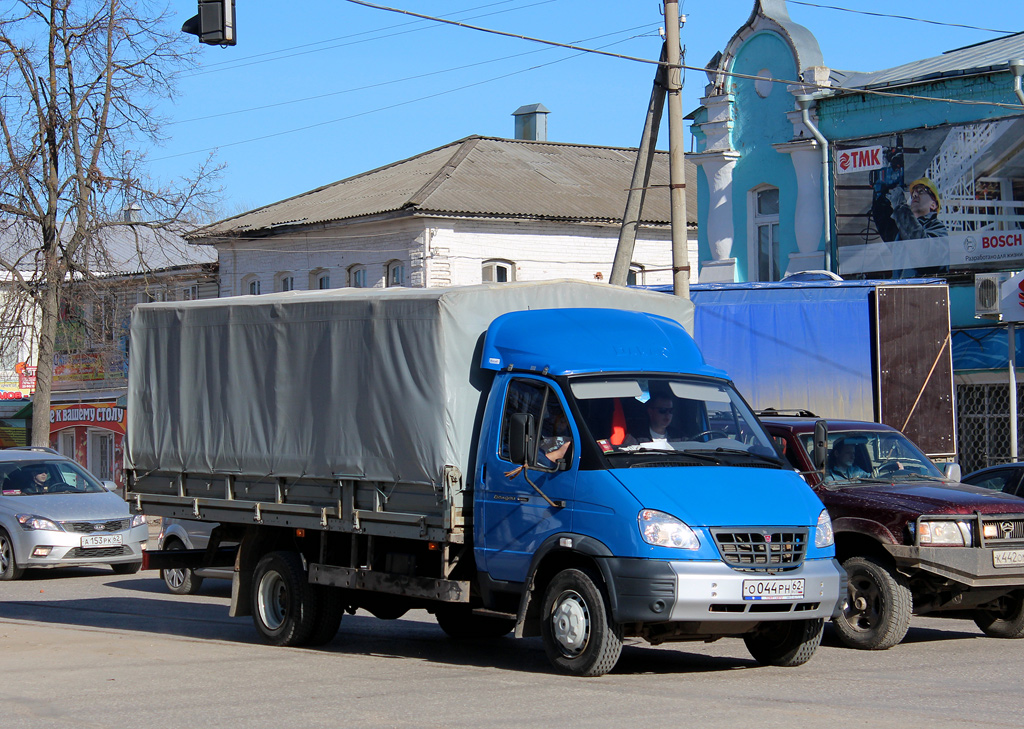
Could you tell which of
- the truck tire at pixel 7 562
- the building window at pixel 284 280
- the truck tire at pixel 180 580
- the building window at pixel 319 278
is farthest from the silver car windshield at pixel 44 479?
the building window at pixel 284 280

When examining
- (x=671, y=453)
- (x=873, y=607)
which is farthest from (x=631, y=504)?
(x=873, y=607)

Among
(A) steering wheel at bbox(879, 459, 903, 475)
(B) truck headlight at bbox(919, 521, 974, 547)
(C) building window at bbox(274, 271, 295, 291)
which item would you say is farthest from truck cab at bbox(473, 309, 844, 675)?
(C) building window at bbox(274, 271, 295, 291)

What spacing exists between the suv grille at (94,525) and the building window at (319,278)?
17.8m

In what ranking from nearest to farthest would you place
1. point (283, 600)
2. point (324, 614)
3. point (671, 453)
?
point (671, 453), point (324, 614), point (283, 600)

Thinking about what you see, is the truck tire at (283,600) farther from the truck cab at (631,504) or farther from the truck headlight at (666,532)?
the truck headlight at (666,532)

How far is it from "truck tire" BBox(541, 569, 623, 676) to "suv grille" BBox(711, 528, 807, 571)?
90cm

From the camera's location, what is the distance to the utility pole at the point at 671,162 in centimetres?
1692

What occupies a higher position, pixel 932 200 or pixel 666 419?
pixel 932 200

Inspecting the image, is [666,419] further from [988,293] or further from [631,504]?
[988,293]

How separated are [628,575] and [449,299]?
2.58m

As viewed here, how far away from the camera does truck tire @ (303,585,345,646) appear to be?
1122cm

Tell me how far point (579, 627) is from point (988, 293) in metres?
13.2

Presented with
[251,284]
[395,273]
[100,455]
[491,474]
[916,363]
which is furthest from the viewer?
[100,455]

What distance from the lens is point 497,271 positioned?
3394 centimetres
